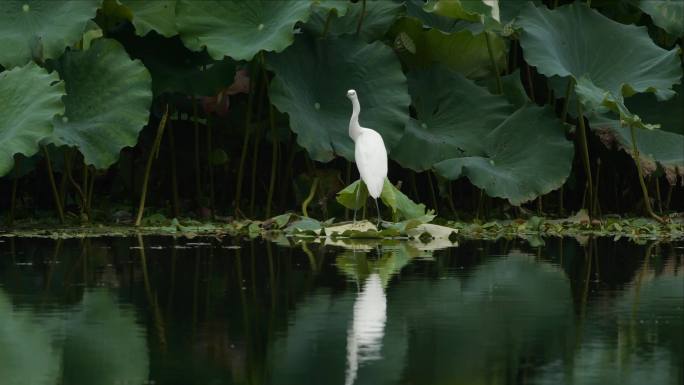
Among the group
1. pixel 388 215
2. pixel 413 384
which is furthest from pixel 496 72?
pixel 413 384

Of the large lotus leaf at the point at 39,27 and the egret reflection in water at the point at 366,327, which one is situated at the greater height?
the large lotus leaf at the point at 39,27

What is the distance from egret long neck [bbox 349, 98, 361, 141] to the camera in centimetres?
905

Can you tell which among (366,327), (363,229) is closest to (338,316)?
(366,327)

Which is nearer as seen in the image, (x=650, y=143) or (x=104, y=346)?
(x=104, y=346)

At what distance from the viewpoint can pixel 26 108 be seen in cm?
854

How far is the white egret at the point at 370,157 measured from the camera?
8.53 m

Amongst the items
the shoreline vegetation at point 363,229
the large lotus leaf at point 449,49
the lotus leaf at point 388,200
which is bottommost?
the shoreline vegetation at point 363,229

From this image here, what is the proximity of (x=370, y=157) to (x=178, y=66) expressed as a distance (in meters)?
1.98

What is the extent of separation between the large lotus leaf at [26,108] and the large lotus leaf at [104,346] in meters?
3.23

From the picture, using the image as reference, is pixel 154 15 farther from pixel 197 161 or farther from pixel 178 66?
pixel 197 161

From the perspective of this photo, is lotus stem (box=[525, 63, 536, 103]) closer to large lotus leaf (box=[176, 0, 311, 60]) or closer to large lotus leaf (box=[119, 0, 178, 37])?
large lotus leaf (box=[176, 0, 311, 60])

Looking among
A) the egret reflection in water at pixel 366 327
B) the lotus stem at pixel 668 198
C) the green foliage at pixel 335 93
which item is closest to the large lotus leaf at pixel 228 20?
the green foliage at pixel 335 93

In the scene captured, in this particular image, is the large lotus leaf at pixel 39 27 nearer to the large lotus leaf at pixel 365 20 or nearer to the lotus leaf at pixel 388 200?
the large lotus leaf at pixel 365 20

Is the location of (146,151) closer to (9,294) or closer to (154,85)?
(154,85)
